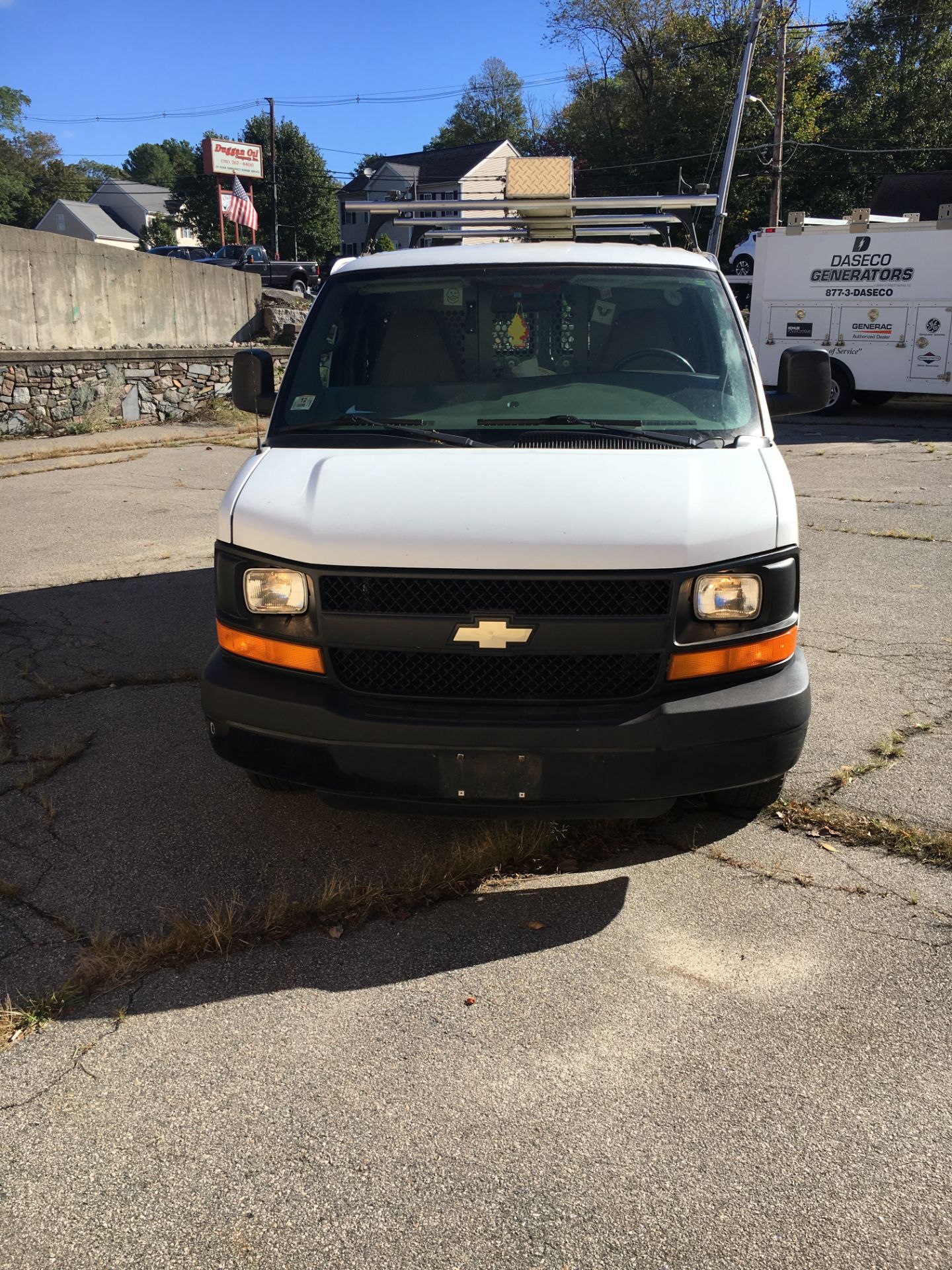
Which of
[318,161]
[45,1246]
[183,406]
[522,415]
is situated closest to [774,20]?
[318,161]

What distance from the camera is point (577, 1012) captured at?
112 inches

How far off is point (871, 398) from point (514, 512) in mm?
17575

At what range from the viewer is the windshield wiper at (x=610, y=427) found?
144 inches

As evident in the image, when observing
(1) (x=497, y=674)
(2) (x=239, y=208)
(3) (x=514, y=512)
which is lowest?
(1) (x=497, y=674)

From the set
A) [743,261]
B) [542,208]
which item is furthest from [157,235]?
[542,208]

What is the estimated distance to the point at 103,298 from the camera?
614 inches

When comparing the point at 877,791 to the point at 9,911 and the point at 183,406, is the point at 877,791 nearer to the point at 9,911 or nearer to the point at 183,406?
the point at 9,911

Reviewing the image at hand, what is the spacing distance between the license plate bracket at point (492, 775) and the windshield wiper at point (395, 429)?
45.0 inches

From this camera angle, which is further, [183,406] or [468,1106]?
[183,406]

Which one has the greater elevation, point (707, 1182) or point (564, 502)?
point (564, 502)

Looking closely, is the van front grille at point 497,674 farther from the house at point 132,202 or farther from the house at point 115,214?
the house at point 132,202

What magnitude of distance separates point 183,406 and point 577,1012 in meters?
15.2

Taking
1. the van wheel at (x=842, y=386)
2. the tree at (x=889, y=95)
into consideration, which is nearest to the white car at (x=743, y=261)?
the van wheel at (x=842, y=386)

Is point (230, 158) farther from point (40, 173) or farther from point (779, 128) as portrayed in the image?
point (40, 173)
